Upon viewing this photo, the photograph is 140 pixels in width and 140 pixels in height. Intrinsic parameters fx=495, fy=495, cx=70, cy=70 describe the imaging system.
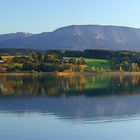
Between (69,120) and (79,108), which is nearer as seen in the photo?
(69,120)

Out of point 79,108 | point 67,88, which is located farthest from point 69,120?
point 67,88

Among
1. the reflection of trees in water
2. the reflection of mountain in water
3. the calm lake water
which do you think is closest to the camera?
the calm lake water

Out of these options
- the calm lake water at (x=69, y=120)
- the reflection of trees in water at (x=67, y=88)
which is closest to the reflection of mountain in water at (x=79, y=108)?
the calm lake water at (x=69, y=120)

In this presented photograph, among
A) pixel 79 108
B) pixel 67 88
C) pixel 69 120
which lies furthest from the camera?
pixel 67 88

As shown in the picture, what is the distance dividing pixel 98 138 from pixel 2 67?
269 ft

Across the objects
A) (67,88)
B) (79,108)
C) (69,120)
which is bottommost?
(67,88)

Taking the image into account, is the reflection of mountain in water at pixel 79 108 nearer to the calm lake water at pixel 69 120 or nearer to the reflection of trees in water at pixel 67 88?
the calm lake water at pixel 69 120

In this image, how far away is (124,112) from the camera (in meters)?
30.1

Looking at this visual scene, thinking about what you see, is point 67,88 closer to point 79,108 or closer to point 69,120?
point 79,108

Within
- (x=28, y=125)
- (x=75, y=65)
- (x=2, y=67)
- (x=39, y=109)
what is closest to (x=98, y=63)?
(x=75, y=65)

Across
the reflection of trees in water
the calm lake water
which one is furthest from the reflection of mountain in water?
the reflection of trees in water

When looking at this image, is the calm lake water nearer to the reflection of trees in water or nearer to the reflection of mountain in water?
the reflection of mountain in water

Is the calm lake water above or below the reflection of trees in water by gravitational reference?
above

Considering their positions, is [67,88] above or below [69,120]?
below
